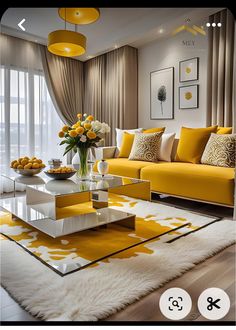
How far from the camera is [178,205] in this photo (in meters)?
3.30

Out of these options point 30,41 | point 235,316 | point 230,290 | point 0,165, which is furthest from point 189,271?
point 30,41

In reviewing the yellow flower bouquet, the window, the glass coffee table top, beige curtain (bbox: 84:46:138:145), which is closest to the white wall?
beige curtain (bbox: 84:46:138:145)

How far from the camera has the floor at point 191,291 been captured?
1259mm

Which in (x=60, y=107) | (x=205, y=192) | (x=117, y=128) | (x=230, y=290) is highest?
(x=60, y=107)

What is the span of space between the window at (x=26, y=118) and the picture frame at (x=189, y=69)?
85.5 inches

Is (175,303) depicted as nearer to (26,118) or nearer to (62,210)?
(62,210)

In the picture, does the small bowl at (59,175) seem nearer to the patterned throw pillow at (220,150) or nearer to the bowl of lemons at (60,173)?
the bowl of lemons at (60,173)

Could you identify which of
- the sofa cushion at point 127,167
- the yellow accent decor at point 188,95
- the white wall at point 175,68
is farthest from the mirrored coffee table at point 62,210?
the yellow accent decor at point 188,95

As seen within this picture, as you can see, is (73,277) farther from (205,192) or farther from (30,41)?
(30,41)

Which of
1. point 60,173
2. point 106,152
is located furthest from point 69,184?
point 106,152

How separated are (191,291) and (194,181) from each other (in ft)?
5.33

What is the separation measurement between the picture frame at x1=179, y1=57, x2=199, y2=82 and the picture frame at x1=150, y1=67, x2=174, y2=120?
16 centimetres

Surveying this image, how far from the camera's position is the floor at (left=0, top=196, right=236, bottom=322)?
126 cm

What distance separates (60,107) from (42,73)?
24.1 inches
